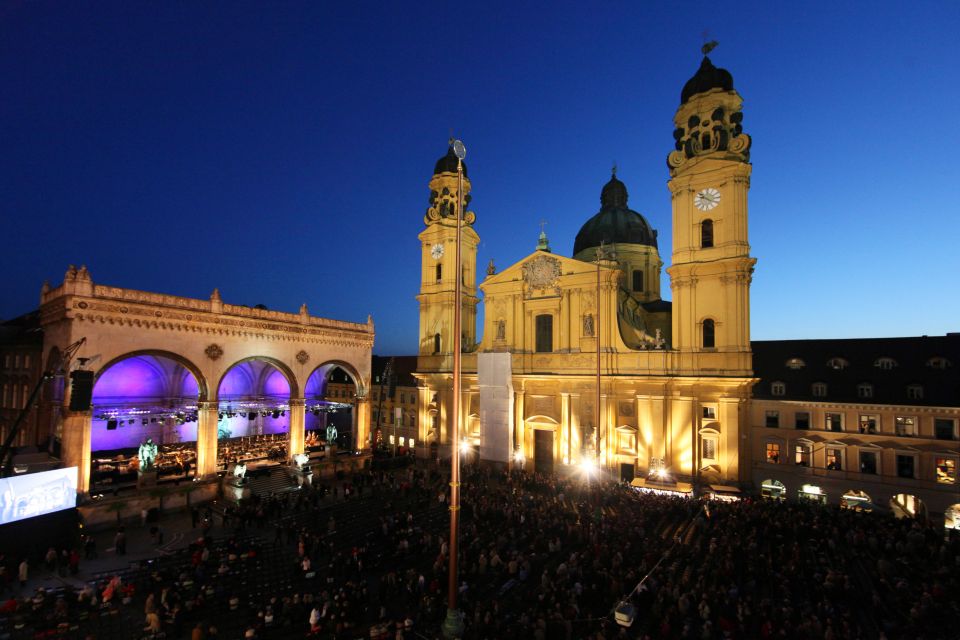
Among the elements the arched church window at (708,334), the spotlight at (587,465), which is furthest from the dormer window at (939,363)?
the spotlight at (587,465)

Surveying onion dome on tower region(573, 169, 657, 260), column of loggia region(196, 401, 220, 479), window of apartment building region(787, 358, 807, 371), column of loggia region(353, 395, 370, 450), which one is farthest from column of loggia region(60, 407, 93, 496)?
window of apartment building region(787, 358, 807, 371)

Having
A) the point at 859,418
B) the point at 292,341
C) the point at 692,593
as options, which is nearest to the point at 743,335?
the point at 859,418

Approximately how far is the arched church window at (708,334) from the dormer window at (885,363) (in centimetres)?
1291

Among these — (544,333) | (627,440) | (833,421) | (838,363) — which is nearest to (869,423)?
(833,421)

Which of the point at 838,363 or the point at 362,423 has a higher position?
the point at 838,363

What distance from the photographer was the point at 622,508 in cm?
2245

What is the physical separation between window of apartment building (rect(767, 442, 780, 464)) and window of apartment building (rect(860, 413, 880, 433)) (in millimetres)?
4993

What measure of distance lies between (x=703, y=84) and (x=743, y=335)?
16.7 meters

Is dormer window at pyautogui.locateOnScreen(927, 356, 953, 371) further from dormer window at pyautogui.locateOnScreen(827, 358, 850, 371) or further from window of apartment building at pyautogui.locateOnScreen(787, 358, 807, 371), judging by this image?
window of apartment building at pyautogui.locateOnScreen(787, 358, 807, 371)

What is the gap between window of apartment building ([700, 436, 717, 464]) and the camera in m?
28.5

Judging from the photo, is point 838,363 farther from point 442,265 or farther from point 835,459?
point 442,265

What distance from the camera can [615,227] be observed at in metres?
44.0

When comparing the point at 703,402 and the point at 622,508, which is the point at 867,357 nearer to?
the point at 703,402

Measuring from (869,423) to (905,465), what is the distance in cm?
289
